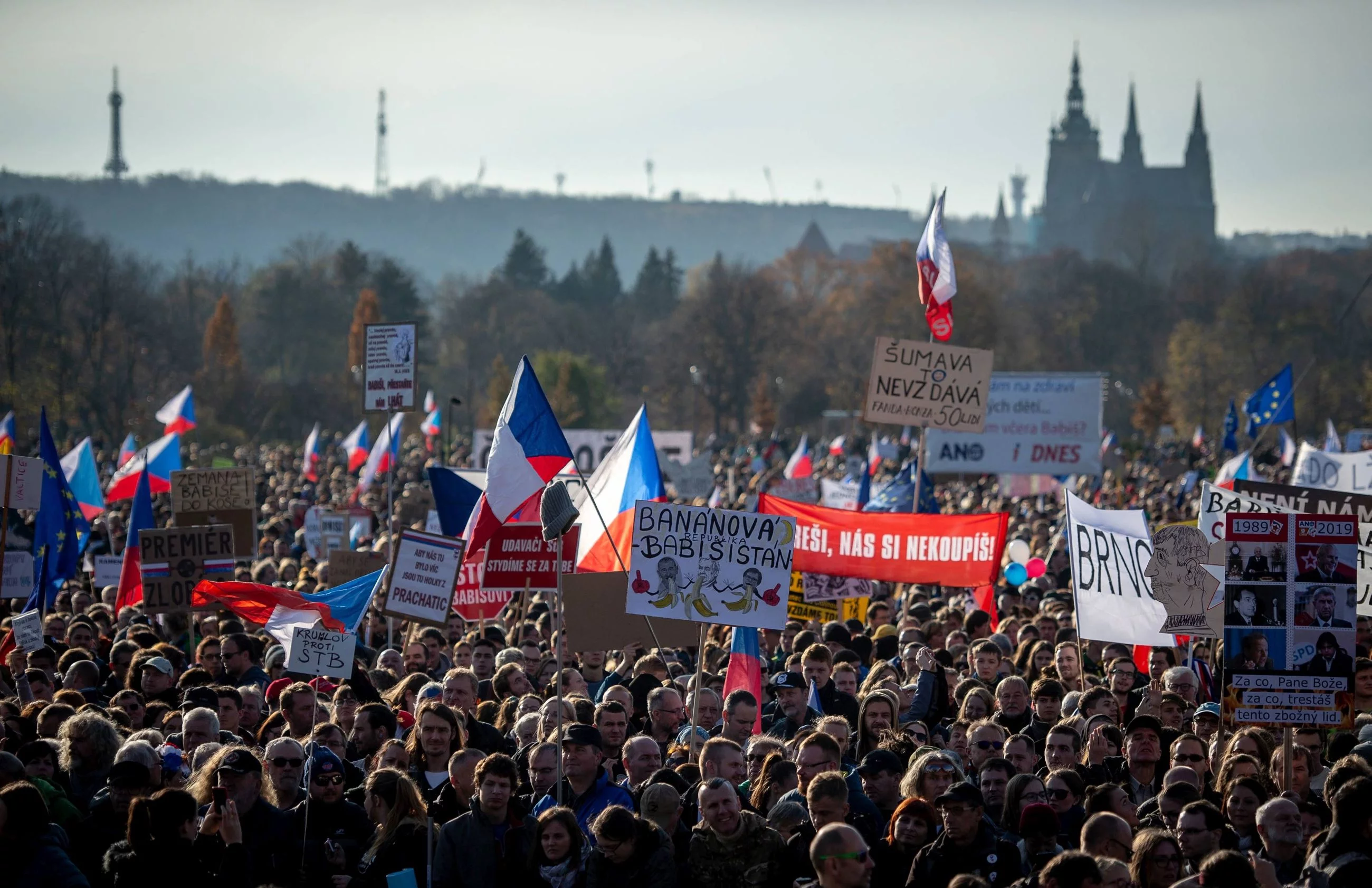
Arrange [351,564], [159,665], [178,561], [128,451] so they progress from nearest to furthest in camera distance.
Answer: [159,665]
[178,561]
[351,564]
[128,451]

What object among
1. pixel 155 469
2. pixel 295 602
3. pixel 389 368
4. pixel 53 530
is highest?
pixel 389 368

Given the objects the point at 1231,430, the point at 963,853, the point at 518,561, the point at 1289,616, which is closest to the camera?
the point at 963,853

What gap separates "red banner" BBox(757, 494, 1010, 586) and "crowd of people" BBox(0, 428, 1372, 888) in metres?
1.46

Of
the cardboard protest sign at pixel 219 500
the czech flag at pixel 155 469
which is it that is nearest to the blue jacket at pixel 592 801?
the cardboard protest sign at pixel 219 500

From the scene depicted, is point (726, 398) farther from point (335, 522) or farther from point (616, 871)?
point (616, 871)

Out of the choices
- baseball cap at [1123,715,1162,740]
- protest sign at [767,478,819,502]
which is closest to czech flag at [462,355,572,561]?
baseball cap at [1123,715,1162,740]

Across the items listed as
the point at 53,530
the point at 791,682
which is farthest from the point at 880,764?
the point at 53,530

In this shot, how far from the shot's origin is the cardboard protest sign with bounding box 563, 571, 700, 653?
1029 centimetres

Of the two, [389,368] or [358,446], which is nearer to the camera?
[389,368]

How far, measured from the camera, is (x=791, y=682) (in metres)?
8.90

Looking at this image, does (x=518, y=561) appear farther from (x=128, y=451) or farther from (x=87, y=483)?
(x=128, y=451)

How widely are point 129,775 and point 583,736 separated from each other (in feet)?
6.17

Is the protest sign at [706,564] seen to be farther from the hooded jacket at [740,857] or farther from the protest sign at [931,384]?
the protest sign at [931,384]

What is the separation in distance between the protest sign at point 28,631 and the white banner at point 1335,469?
547 inches
